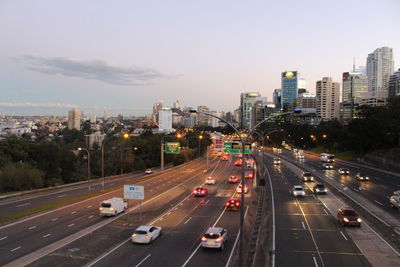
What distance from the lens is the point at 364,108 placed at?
97250 millimetres

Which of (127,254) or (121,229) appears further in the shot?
(121,229)

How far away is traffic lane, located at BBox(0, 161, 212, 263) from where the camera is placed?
928 inches

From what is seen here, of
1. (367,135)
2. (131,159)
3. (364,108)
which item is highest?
(364,108)

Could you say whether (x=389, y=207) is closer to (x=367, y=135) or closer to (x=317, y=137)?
(x=367, y=135)

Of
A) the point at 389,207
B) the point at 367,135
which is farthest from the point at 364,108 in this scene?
the point at 389,207

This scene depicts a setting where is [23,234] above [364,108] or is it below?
below

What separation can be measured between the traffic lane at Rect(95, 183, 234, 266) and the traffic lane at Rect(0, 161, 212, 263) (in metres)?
5.63

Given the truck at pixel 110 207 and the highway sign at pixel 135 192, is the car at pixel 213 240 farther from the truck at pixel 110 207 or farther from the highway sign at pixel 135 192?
the truck at pixel 110 207

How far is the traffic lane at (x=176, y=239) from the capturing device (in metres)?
20.8

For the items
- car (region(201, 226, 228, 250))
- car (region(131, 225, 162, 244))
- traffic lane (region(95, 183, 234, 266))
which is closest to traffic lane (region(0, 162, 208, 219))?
traffic lane (region(95, 183, 234, 266))

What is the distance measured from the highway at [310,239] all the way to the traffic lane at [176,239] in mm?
5868

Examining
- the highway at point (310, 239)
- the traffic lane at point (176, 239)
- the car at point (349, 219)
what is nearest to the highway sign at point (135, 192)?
the traffic lane at point (176, 239)

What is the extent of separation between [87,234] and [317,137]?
131 m

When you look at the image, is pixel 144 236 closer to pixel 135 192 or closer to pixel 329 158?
pixel 135 192
